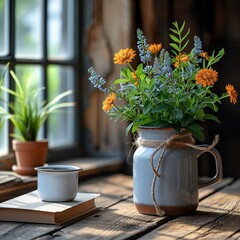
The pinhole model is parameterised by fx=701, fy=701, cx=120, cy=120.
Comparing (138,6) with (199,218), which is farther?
(138,6)

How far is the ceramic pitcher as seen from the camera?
6.08 ft

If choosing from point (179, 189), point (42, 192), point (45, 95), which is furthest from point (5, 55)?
point (179, 189)

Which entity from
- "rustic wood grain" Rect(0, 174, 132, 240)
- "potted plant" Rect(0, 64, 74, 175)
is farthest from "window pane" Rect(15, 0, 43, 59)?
"rustic wood grain" Rect(0, 174, 132, 240)

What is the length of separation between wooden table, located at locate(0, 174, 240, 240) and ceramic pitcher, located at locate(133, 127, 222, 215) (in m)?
0.03

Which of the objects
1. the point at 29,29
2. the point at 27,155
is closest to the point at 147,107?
the point at 27,155

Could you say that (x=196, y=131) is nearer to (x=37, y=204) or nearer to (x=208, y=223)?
(x=208, y=223)

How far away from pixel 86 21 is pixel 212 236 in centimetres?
146

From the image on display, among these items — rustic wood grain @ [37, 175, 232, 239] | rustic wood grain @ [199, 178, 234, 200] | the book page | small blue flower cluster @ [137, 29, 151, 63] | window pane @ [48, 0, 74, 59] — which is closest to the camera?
rustic wood grain @ [37, 175, 232, 239]

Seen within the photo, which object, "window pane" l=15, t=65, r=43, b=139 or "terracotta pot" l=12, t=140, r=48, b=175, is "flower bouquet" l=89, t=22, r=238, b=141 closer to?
"terracotta pot" l=12, t=140, r=48, b=175

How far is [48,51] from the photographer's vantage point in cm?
276

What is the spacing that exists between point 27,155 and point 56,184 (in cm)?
47

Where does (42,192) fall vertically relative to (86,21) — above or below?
below

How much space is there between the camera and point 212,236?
167 cm

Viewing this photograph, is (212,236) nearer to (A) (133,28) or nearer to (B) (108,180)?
(B) (108,180)
